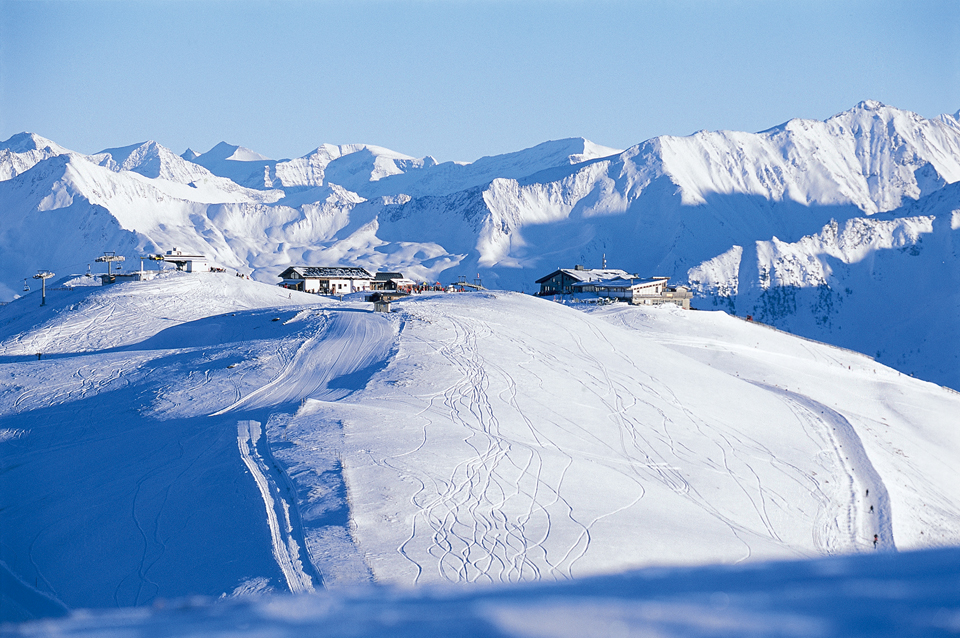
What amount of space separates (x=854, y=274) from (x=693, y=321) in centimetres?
13304

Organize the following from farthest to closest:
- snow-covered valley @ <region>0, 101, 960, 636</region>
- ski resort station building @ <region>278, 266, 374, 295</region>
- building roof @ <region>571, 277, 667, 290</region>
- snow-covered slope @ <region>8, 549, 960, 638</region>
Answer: ski resort station building @ <region>278, 266, 374, 295</region>, building roof @ <region>571, 277, 667, 290</region>, snow-covered valley @ <region>0, 101, 960, 636</region>, snow-covered slope @ <region>8, 549, 960, 638</region>

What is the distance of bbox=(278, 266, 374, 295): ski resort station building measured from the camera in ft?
330

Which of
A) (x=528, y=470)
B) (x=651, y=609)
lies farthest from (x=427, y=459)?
(x=651, y=609)

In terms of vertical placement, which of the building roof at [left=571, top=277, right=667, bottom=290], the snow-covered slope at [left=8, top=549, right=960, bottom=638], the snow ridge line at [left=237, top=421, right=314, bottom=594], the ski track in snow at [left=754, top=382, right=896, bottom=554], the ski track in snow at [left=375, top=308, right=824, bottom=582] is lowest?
the ski track in snow at [left=754, top=382, right=896, bottom=554]

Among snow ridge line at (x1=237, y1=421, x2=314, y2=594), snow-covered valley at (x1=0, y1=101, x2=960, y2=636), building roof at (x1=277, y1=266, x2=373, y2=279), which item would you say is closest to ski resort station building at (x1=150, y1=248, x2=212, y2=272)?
building roof at (x1=277, y1=266, x2=373, y2=279)

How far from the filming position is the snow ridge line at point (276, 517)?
14.4 metres

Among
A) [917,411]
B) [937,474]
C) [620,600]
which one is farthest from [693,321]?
[620,600]

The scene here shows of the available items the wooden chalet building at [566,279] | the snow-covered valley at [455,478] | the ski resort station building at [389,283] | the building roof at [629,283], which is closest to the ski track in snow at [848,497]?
the snow-covered valley at [455,478]

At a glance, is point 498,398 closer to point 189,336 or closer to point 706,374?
point 706,374

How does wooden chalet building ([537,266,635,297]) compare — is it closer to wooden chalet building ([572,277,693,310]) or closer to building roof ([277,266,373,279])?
wooden chalet building ([572,277,693,310])

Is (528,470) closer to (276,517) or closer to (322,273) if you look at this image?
(276,517)

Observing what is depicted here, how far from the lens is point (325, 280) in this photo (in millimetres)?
102500

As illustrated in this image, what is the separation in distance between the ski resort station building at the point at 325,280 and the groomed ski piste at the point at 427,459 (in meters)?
44.3

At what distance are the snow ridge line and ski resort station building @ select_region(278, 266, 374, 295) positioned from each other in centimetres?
7711
